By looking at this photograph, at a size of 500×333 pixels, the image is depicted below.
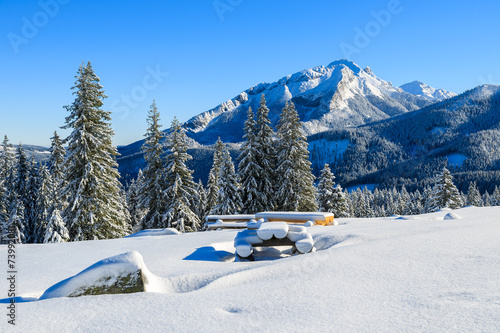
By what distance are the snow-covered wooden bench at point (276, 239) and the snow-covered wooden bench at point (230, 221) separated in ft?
14.2

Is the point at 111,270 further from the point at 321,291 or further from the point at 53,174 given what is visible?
the point at 53,174

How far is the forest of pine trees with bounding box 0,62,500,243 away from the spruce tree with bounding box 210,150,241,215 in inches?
3.6

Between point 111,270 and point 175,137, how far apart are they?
20.7 m

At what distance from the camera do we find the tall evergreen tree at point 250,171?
25.8 m

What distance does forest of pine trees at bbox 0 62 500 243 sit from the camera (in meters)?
18.2

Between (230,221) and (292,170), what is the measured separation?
38.5 feet

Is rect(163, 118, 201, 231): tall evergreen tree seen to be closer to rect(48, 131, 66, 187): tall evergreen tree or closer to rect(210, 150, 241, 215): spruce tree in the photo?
rect(210, 150, 241, 215): spruce tree

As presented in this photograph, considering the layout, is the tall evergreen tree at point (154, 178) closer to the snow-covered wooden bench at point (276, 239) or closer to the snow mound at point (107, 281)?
the snow-covered wooden bench at point (276, 239)

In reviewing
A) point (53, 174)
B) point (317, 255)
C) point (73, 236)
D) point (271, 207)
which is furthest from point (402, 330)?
point (53, 174)

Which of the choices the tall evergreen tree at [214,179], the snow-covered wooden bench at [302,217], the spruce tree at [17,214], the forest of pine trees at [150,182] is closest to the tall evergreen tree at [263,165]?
the forest of pine trees at [150,182]

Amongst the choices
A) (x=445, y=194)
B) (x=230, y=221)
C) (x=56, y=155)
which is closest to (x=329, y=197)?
(x=445, y=194)

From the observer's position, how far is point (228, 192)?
2741cm

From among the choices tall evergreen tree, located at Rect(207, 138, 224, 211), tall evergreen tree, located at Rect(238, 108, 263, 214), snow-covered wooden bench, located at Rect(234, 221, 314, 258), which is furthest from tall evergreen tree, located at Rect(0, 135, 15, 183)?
snow-covered wooden bench, located at Rect(234, 221, 314, 258)

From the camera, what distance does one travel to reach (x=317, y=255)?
6324 mm
